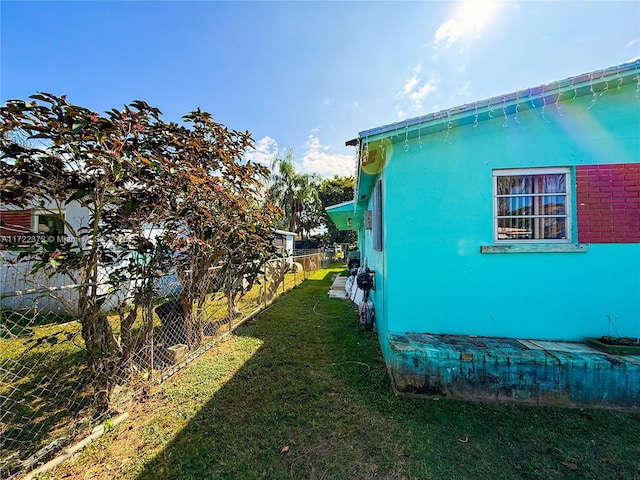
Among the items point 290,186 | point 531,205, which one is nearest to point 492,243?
point 531,205

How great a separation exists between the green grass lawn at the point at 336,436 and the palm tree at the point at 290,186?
24330mm

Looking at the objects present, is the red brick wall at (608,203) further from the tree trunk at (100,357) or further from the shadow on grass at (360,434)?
the tree trunk at (100,357)

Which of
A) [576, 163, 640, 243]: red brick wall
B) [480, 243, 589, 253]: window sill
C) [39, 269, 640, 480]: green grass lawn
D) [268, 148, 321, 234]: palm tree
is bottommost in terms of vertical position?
[39, 269, 640, 480]: green grass lawn

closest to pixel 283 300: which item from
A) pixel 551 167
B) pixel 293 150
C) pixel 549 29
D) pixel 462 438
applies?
pixel 462 438

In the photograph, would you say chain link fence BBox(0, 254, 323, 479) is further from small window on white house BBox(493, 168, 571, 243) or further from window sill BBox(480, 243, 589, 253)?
small window on white house BBox(493, 168, 571, 243)

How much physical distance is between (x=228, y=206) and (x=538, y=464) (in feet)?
16.3

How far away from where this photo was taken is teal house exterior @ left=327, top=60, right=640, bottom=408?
381cm

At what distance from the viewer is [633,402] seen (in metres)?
3.17

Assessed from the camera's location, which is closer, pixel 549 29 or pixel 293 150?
pixel 549 29

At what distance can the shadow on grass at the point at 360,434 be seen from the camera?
95.2 inches

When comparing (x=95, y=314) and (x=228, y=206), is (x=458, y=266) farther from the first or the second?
(x=95, y=314)

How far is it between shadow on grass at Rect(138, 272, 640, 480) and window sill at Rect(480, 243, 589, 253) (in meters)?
2.03

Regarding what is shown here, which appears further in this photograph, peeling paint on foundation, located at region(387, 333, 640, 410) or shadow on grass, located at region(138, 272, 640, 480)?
peeling paint on foundation, located at region(387, 333, 640, 410)

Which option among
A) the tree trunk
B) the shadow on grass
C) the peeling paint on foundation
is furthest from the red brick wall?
the tree trunk
